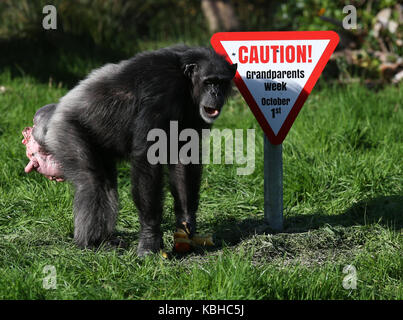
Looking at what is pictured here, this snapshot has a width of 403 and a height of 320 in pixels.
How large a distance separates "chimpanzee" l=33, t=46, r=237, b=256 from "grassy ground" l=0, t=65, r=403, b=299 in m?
0.31

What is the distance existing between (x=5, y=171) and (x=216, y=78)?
2337 millimetres

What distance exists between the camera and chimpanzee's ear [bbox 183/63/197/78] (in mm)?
3918

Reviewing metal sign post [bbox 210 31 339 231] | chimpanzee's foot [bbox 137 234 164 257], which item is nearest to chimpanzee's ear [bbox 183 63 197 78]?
metal sign post [bbox 210 31 339 231]

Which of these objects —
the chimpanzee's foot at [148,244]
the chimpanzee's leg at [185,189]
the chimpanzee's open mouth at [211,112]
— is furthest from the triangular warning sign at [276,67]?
the chimpanzee's foot at [148,244]

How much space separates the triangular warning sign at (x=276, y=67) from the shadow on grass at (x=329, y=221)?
70 cm

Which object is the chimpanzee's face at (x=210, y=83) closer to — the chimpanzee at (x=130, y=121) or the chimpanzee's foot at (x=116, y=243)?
the chimpanzee at (x=130, y=121)

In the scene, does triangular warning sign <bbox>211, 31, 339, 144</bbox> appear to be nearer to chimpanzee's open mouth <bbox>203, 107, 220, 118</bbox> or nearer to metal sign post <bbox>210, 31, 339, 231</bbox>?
metal sign post <bbox>210, 31, 339, 231</bbox>

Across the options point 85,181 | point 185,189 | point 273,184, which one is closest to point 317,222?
point 273,184

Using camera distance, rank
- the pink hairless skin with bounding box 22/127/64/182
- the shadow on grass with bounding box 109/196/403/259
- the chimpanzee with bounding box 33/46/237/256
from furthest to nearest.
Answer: the pink hairless skin with bounding box 22/127/64/182, the shadow on grass with bounding box 109/196/403/259, the chimpanzee with bounding box 33/46/237/256

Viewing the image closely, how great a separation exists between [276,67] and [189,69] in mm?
596

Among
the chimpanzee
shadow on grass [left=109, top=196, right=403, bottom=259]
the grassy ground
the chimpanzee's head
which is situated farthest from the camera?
shadow on grass [left=109, top=196, right=403, bottom=259]

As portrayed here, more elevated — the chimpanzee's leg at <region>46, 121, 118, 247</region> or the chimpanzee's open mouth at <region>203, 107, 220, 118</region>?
the chimpanzee's open mouth at <region>203, 107, 220, 118</region>

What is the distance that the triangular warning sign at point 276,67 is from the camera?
3973mm

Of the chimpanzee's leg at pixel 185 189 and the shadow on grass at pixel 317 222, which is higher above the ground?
the chimpanzee's leg at pixel 185 189
